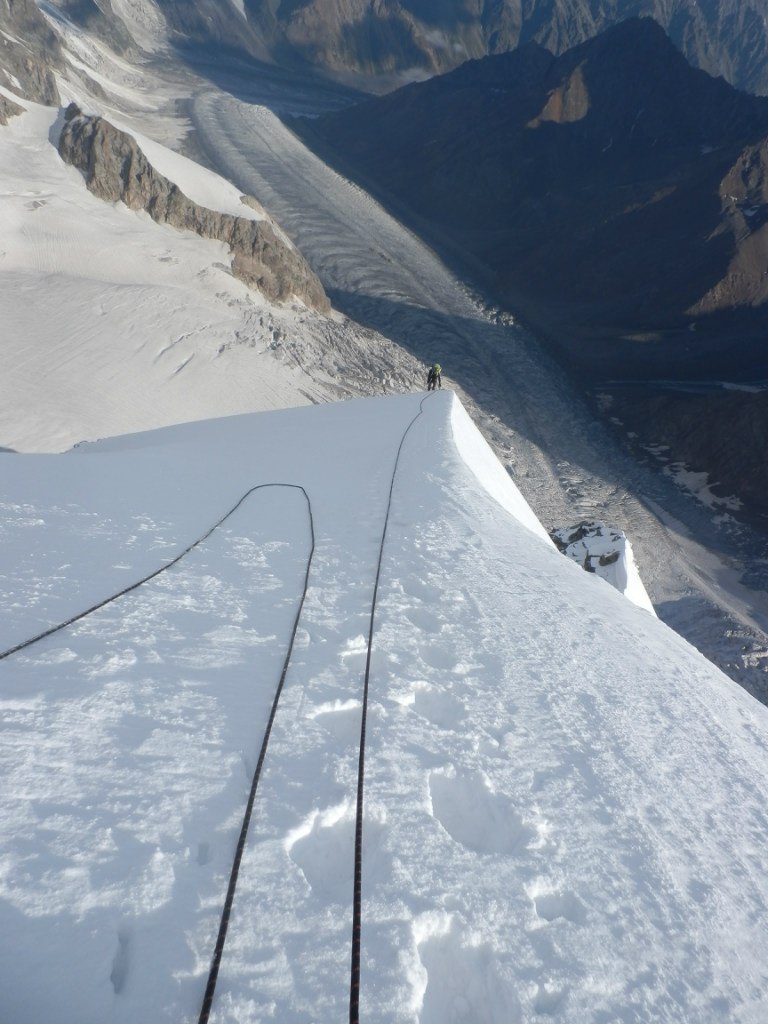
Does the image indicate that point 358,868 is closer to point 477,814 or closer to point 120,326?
point 477,814

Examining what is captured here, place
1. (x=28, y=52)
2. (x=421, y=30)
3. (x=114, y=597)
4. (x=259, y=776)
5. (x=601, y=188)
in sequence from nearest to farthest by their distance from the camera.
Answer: (x=259, y=776), (x=114, y=597), (x=28, y=52), (x=601, y=188), (x=421, y=30)

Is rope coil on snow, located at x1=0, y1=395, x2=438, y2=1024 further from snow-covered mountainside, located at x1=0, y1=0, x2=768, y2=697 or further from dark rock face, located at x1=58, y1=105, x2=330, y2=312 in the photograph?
dark rock face, located at x1=58, y1=105, x2=330, y2=312

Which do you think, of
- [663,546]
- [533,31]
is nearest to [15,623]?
[663,546]

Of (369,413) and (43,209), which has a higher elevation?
(43,209)

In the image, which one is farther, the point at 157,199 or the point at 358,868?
the point at 157,199

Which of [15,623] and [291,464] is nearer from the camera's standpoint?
[15,623]

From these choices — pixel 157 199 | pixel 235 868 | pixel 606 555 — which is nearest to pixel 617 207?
pixel 157 199

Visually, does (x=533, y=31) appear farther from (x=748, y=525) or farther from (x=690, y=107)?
(x=748, y=525)
